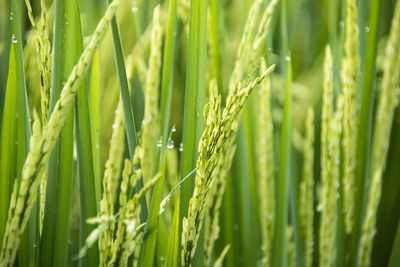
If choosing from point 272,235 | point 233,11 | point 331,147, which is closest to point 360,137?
point 331,147

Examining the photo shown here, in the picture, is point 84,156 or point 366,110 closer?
point 84,156

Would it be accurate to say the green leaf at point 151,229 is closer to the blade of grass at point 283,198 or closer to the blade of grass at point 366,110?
the blade of grass at point 283,198

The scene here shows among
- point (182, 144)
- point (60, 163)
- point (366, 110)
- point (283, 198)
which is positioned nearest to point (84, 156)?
point (60, 163)

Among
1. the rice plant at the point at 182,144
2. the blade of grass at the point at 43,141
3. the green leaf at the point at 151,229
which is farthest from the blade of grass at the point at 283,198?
the blade of grass at the point at 43,141

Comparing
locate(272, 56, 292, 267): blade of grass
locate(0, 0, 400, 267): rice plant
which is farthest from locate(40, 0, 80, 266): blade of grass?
locate(272, 56, 292, 267): blade of grass

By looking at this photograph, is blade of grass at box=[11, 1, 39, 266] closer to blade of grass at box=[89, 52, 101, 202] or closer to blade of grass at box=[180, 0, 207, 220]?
blade of grass at box=[89, 52, 101, 202]

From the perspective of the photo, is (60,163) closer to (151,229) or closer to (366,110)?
(151,229)

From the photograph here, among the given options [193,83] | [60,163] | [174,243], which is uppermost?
[193,83]
